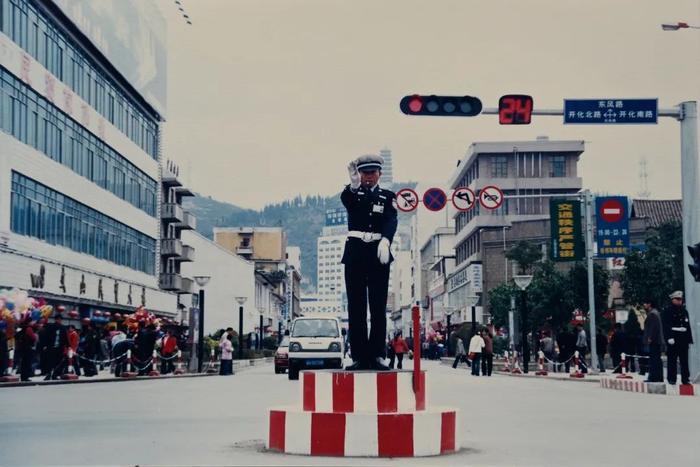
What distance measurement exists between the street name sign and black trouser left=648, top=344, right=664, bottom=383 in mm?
5285

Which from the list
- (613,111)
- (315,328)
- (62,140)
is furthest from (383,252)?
(62,140)

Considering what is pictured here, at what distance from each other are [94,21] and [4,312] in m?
26.2

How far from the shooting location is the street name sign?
2475 cm

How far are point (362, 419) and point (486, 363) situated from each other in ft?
102

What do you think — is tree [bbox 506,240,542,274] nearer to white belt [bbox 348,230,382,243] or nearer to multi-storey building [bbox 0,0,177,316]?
multi-storey building [bbox 0,0,177,316]

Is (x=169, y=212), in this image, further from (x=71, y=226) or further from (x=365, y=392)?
(x=365, y=392)

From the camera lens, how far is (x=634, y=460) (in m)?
9.55

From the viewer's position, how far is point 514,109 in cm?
2380

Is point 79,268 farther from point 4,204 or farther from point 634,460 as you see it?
point 634,460

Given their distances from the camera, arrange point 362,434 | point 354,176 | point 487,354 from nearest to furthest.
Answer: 1. point 362,434
2. point 354,176
3. point 487,354

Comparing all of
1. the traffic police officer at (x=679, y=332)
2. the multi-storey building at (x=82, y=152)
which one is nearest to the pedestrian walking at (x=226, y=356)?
the multi-storey building at (x=82, y=152)

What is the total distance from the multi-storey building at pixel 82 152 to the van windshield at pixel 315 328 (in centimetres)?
1065

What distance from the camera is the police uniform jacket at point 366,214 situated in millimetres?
10789

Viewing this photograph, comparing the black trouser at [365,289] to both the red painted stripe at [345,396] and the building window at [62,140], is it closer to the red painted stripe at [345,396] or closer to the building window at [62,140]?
the red painted stripe at [345,396]
